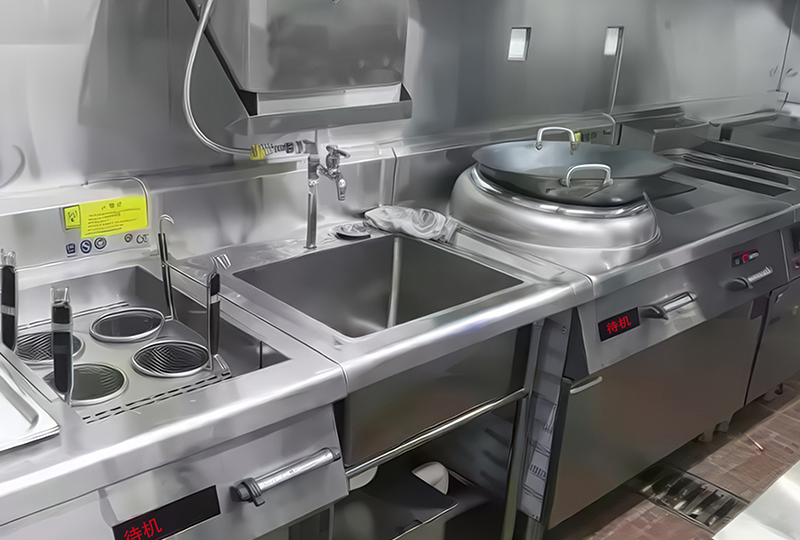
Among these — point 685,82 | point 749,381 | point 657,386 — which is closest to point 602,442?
point 657,386

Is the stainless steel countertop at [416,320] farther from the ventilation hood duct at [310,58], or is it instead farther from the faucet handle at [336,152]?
the ventilation hood duct at [310,58]

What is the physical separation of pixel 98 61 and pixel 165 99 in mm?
145

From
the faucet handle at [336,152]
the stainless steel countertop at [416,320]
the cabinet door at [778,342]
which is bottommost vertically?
the cabinet door at [778,342]

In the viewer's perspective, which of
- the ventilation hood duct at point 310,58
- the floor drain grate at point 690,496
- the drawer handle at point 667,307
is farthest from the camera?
the floor drain grate at point 690,496

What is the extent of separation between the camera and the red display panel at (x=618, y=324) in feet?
5.12

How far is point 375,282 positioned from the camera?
68.5 inches

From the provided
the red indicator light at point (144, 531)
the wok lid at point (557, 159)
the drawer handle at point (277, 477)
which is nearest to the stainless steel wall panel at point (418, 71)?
the wok lid at point (557, 159)

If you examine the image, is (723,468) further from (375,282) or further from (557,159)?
(375,282)

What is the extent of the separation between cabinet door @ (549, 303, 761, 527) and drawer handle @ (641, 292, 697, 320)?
0.31 feet

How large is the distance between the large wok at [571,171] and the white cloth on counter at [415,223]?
176 millimetres

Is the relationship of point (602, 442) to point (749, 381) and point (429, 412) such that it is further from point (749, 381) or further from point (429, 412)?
point (749, 381)

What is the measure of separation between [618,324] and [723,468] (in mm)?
1007

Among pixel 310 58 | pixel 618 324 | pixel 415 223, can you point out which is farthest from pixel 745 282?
pixel 310 58

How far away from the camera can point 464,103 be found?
2.01 metres
